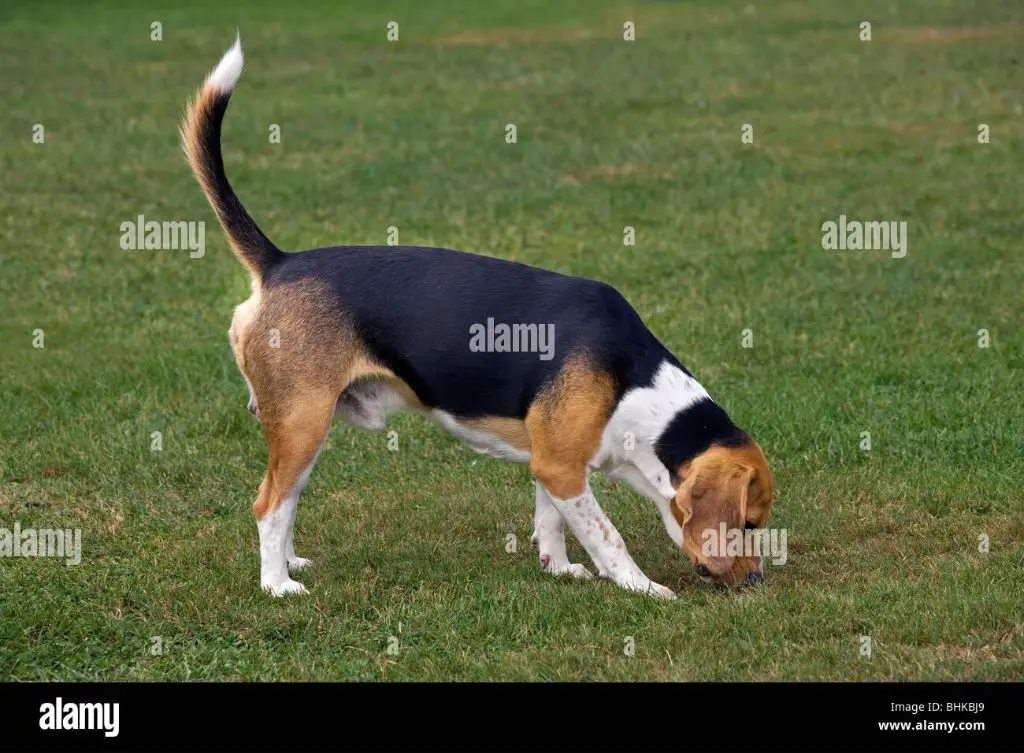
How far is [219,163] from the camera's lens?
737 centimetres

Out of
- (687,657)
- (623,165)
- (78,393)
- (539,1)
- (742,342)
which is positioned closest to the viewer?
(687,657)

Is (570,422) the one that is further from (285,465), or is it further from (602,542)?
(285,465)

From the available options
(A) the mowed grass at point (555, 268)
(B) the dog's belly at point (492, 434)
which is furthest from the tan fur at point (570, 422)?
(A) the mowed grass at point (555, 268)

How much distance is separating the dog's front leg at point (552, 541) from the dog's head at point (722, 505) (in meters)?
0.76

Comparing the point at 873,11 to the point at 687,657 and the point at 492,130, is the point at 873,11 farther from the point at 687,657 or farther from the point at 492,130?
the point at 687,657

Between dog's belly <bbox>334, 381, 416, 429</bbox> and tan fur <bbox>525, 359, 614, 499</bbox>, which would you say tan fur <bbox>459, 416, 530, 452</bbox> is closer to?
tan fur <bbox>525, 359, 614, 499</bbox>

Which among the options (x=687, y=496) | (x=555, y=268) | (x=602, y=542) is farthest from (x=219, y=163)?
(x=555, y=268)

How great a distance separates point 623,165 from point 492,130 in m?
2.53

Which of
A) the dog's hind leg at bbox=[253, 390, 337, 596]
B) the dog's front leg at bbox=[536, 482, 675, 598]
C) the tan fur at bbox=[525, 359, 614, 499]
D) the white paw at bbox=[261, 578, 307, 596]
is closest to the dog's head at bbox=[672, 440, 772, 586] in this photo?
the dog's front leg at bbox=[536, 482, 675, 598]

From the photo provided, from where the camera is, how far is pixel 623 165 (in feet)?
58.8

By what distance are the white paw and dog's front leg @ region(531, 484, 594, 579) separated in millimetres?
1227

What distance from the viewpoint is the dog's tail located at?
23.7ft

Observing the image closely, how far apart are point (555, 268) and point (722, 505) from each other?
7.13 meters

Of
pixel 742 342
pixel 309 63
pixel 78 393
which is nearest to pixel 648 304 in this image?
pixel 742 342
